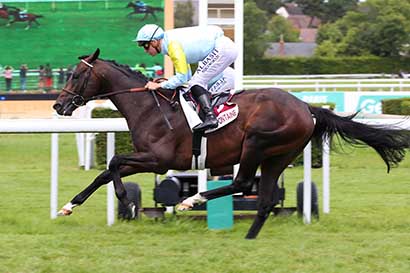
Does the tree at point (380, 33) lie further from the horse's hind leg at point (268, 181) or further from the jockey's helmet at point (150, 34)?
the jockey's helmet at point (150, 34)

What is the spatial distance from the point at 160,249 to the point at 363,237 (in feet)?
5.22

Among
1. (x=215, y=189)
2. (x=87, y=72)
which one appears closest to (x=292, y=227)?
(x=215, y=189)

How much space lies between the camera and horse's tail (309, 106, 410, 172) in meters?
6.91

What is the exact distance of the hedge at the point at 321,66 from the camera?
141 feet

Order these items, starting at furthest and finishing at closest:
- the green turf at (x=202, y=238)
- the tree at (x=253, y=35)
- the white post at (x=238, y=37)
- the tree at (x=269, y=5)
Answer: the tree at (x=269, y=5) < the tree at (x=253, y=35) < the white post at (x=238, y=37) < the green turf at (x=202, y=238)

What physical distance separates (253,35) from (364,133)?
44.6 m

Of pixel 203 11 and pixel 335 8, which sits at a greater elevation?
pixel 203 11

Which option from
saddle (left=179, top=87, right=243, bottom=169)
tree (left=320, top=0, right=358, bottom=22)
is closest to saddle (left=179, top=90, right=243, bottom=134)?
saddle (left=179, top=87, right=243, bottom=169)

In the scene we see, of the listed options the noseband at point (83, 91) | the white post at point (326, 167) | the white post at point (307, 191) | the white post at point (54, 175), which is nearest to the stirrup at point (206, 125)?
the noseband at point (83, 91)

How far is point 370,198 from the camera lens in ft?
30.5

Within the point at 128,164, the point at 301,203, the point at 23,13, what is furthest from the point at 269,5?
the point at 128,164

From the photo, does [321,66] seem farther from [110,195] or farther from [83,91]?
[83,91]

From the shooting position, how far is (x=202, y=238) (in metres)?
6.43

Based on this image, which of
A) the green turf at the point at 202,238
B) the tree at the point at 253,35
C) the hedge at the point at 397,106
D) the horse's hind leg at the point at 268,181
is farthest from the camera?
the tree at the point at 253,35
